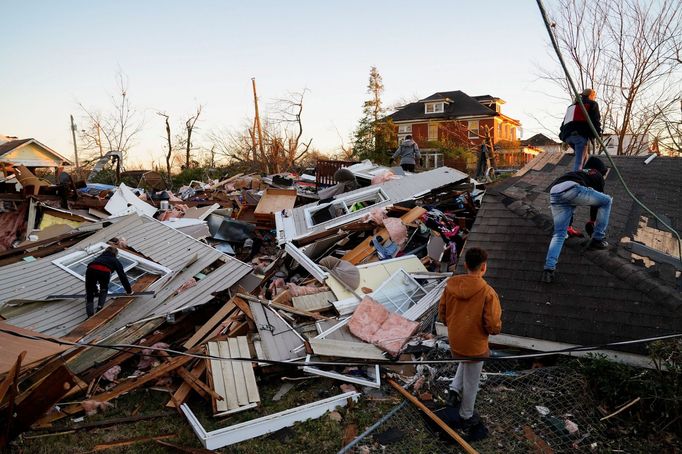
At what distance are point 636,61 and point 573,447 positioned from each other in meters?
16.9

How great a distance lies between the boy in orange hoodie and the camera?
3.88 meters

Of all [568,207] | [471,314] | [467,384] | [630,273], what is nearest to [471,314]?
[471,314]

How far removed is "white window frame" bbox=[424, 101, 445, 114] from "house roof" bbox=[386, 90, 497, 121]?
1.28 feet

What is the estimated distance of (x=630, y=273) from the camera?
5.35 metres

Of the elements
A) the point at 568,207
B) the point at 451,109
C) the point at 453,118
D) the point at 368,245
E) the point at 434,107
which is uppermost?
the point at 434,107

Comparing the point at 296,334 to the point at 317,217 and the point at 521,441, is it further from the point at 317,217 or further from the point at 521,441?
the point at 317,217

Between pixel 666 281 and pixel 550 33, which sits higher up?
pixel 550 33

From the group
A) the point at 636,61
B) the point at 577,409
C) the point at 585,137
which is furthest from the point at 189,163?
the point at 577,409

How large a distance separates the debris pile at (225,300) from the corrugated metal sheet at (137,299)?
0.03 meters

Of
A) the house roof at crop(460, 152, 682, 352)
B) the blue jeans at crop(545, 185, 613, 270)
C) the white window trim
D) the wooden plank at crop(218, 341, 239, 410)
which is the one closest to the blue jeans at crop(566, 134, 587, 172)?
the house roof at crop(460, 152, 682, 352)

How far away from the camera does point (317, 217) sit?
34.8ft

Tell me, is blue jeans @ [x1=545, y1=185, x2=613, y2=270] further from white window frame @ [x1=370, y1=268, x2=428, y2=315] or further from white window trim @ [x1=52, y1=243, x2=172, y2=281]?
white window trim @ [x1=52, y1=243, x2=172, y2=281]

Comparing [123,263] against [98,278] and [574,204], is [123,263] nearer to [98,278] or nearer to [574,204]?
[98,278]

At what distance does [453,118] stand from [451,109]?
1.78 metres
